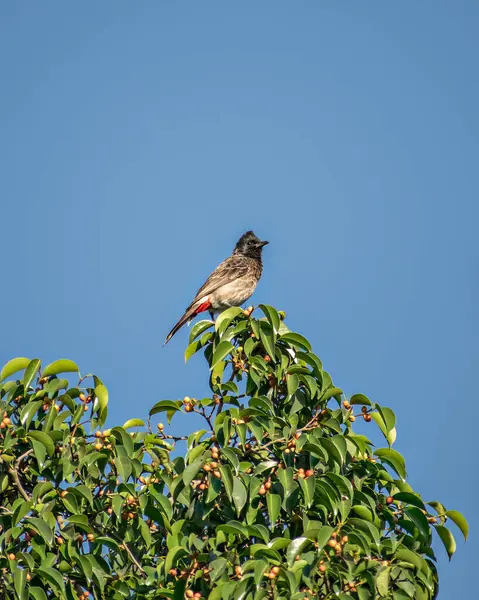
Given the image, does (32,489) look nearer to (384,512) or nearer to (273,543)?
(273,543)

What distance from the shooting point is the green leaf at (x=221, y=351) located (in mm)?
5820

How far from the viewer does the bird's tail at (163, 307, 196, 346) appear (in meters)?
10.4

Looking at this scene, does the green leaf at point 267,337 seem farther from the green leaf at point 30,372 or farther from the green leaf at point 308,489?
the green leaf at point 30,372

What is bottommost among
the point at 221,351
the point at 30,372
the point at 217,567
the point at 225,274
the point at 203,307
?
the point at 217,567

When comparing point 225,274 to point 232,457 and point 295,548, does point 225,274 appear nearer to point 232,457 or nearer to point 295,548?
point 232,457

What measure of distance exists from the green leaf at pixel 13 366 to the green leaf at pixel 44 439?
458 millimetres

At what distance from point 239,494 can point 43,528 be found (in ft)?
3.13

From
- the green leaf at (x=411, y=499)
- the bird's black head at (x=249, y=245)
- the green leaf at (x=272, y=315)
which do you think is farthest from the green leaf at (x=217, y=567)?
the bird's black head at (x=249, y=245)

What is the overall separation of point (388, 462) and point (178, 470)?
111 cm

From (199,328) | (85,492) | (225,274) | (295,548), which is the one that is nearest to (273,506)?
(295,548)

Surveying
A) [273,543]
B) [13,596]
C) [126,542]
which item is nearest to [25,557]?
[13,596]

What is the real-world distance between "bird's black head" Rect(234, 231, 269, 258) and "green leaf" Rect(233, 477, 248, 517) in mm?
6844

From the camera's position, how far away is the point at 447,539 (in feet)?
17.4

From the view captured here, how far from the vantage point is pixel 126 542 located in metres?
5.32
